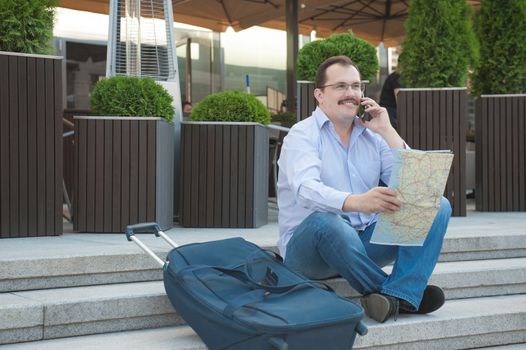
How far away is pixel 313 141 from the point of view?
3242 mm

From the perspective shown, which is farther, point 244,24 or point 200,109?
point 244,24

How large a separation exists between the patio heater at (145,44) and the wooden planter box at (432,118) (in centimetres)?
162

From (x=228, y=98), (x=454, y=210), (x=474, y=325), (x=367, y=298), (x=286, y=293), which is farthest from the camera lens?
(x=454, y=210)

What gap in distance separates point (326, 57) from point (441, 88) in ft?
Answer: 3.06

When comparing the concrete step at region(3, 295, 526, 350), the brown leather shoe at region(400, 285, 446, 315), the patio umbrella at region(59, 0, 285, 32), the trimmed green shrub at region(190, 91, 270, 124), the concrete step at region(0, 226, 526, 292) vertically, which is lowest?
the concrete step at region(3, 295, 526, 350)

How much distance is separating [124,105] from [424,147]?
2253 mm

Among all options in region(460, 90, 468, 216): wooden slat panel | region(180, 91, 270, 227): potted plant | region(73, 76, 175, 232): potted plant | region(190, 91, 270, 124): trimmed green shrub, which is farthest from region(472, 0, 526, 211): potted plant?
region(73, 76, 175, 232): potted plant

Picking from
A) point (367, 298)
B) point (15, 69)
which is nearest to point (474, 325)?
point (367, 298)

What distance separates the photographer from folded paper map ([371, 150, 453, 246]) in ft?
9.01

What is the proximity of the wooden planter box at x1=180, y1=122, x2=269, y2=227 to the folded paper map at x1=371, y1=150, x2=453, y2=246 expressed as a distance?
196 centimetres

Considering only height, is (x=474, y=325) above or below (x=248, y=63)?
below

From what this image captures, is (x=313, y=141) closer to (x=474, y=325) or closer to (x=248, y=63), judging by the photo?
(x=474, y=325)

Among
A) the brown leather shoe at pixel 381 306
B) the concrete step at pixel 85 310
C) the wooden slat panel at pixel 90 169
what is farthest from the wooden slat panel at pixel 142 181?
the brown leather shoe at pixel 381 306

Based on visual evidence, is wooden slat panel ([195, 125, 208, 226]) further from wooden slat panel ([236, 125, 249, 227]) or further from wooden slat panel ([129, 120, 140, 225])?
wooden slat panel ([129, 120, 140, 225])
